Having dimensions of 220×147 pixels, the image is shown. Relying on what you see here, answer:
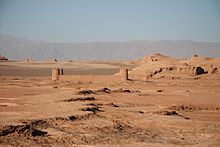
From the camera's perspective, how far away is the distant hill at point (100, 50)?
540 feet

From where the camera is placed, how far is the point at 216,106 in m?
16.3

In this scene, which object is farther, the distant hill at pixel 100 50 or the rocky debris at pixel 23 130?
the distant hill at pixel 100 50

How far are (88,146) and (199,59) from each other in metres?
32.6

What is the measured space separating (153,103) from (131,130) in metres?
6.86

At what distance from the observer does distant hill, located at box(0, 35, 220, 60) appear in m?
164

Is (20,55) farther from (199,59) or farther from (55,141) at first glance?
(55,141)

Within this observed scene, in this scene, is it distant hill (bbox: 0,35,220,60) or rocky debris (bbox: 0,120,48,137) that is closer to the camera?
rocky debris (bbox: 0,120,48,137)

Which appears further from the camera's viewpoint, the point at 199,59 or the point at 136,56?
the point at 136,56

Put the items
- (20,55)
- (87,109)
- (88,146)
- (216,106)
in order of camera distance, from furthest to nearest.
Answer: (20,55) < (216,106) < (87,109) < (88,146)

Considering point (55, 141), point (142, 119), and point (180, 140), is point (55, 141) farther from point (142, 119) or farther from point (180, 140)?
point (142, 119)

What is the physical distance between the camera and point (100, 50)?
173000 mm

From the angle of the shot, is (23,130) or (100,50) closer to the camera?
(23,130)

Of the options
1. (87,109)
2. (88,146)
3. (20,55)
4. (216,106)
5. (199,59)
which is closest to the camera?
(88,146)

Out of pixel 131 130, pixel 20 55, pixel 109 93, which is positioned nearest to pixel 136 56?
pixel 20 55
